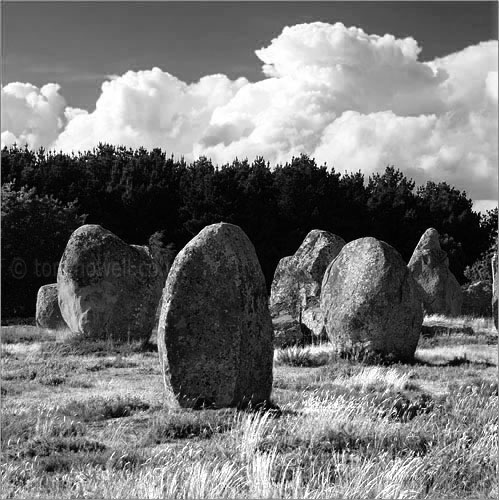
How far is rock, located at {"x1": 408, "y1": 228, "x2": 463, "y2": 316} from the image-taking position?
31.7 m

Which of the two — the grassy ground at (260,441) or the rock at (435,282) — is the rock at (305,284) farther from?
the grassy ground at (260,441)

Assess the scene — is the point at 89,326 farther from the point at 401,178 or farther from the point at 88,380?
the point at 401,178

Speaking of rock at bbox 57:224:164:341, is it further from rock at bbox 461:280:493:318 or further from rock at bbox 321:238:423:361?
rock at bbox 461:280:493:318

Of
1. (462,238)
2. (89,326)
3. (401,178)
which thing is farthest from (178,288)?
(401,178)

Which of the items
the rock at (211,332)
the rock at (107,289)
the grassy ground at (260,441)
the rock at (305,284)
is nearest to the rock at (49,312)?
the rock at (107,289)

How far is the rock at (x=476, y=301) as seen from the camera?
3597cm

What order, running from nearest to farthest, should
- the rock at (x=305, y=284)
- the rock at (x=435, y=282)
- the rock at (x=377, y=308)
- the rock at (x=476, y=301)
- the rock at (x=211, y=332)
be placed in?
the rock at (x=211, y=332), the rock at (x=377, y=308), the rock at (x=305, y=284), the rock at (x=435, y=282), the rock at (x=476, y=301)

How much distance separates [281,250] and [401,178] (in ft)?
Result: 67.2

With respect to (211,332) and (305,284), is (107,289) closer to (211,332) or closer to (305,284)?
(305,284)

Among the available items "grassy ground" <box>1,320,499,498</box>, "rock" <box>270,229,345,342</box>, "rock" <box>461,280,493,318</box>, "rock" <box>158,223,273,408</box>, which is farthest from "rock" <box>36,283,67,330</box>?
"rock" <box>461,280,493,318</box>

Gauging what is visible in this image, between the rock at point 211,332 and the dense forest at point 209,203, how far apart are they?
86.7 ft

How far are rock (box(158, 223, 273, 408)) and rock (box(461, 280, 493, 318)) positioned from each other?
88.4ft

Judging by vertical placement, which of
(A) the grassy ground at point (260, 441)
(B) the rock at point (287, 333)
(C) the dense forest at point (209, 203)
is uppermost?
(C) the dense forest at point (209, 203)

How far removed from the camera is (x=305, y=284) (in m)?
24.8
